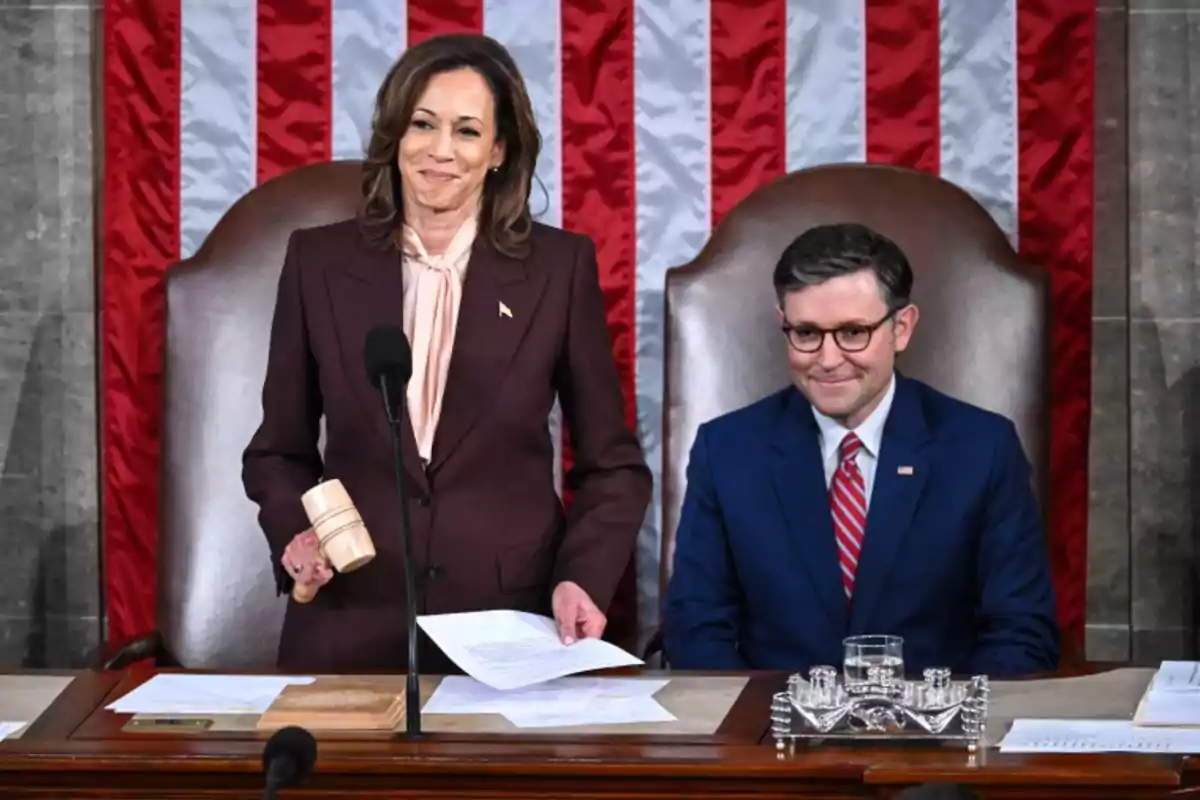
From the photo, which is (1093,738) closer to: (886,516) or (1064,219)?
(886,516)

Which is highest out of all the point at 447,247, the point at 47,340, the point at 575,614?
the point at 447,247

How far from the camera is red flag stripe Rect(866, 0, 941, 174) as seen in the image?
3803 millimetres

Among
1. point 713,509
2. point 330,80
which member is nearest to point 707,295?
point 713,509

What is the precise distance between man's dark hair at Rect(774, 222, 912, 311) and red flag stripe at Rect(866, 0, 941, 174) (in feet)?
2.28

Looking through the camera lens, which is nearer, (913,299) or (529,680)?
(529,680)

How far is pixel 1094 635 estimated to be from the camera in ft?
13.0

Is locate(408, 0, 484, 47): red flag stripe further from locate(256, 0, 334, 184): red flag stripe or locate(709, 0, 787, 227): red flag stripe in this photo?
locate(709, 0, 787, 227): red flag stripe

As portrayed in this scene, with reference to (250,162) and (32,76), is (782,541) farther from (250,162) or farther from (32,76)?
(32,76)

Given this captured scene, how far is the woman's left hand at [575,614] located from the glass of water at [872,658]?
50cm

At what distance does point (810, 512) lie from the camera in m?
3.10

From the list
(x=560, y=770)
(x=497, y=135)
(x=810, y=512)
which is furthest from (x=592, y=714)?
(x=497, y=135)

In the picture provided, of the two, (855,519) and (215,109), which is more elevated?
(215,109)

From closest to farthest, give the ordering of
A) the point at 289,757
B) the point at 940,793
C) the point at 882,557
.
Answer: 1. the point at 940,793
2. the point at 289,757
3. the point at 882,557

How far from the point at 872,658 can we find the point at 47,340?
2254 millimetres
